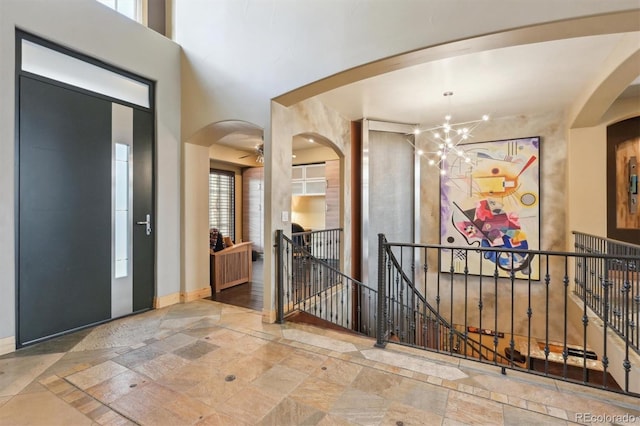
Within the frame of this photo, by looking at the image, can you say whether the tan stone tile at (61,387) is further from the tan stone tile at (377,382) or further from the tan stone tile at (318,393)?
the tan stone tile at (377,382)

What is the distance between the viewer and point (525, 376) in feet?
7.31

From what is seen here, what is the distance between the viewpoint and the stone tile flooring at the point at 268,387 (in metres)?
1.80

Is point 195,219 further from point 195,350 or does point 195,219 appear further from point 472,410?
point 472,410

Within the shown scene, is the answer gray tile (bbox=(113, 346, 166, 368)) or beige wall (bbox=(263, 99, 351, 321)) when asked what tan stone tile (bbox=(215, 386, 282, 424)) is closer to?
gray tile (bbox=(113, 346, 166, 368))

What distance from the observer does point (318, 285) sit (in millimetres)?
4645

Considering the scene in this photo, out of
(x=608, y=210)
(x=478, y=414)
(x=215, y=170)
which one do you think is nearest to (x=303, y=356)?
(x=478, y=414)

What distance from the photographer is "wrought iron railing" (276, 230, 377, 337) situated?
11.7ft

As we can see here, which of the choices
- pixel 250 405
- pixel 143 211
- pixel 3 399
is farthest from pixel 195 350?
pixel 143 211

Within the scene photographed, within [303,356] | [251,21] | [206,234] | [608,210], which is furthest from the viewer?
[608,210]

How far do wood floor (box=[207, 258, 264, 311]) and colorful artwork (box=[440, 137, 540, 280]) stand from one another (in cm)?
354

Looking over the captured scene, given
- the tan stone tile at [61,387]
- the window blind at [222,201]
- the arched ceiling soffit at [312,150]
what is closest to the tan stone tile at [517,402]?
the tan stone tile at [61,387]

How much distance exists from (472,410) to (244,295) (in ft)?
11.0

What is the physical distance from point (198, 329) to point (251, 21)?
3519 mm

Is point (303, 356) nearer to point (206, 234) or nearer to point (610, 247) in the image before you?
point (206, 234)
